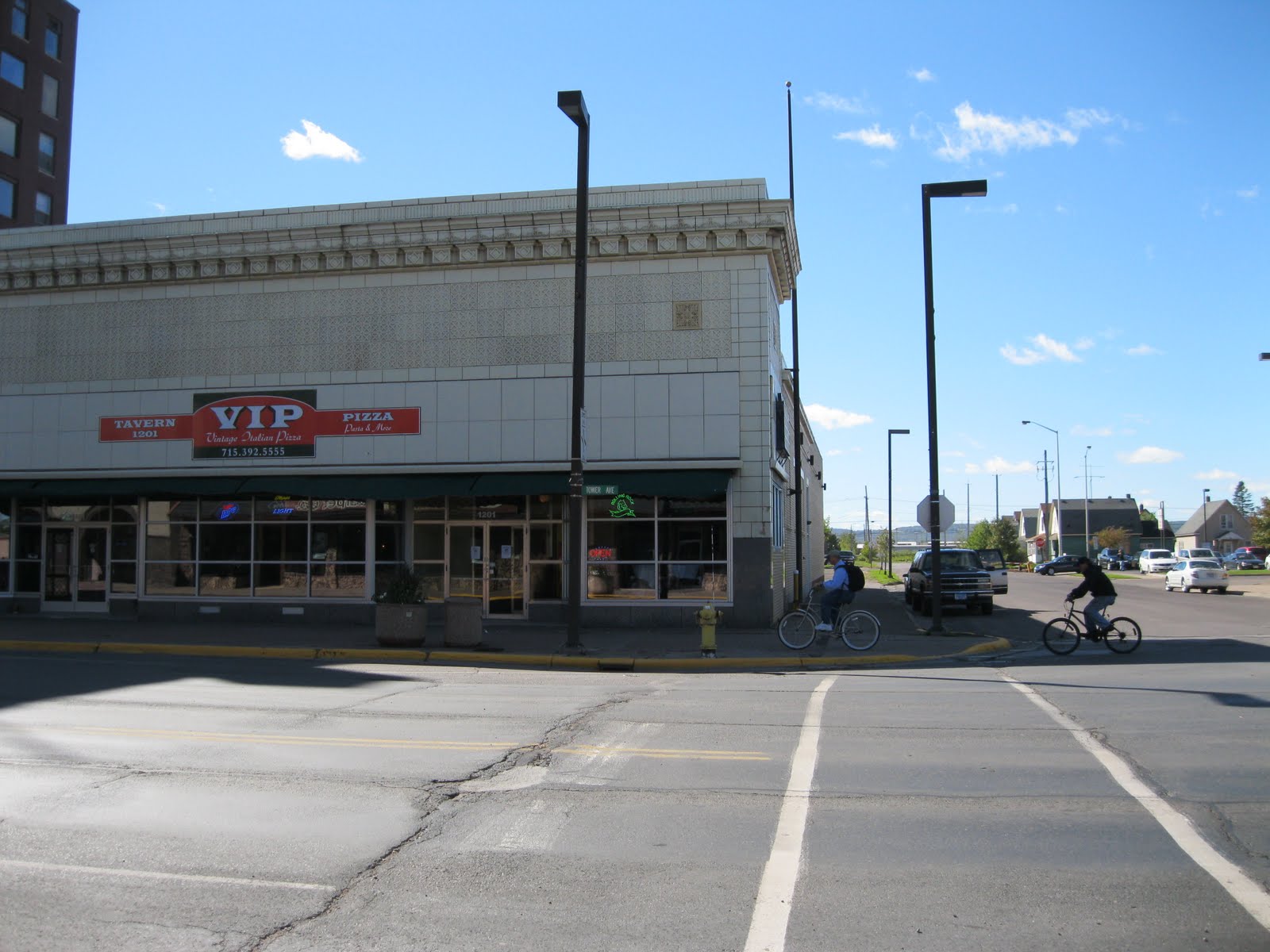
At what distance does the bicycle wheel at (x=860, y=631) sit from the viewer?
1709 centimetres

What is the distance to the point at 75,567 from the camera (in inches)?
941

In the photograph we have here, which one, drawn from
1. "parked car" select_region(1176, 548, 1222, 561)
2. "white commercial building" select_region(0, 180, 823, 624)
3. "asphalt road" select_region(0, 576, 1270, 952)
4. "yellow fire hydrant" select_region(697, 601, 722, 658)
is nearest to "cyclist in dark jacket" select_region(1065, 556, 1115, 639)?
"asphalt road" select_region(0, 576, 1270, 952)

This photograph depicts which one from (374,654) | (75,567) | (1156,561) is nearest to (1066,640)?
(374,654)

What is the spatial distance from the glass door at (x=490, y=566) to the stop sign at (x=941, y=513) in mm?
8480

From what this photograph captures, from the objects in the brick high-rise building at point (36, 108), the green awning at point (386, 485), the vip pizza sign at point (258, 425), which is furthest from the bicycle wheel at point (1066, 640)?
the brick high-rise building at point (36, 108)

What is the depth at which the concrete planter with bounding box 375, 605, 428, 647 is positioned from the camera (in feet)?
57.4

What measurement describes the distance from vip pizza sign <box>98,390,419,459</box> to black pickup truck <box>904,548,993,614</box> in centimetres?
1452

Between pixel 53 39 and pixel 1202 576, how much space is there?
179 feet

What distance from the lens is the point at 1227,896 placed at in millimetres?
5059

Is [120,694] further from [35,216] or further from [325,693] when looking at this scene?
[35,216]

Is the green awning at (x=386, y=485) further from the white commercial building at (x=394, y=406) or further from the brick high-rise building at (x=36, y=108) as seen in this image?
the brick high-rise building at (x=36, y=108)

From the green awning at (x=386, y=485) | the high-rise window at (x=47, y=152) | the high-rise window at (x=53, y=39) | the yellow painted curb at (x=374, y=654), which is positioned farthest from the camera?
the high-rise window at (x=53, y=39)

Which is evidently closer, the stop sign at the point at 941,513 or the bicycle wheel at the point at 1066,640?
the bicycle wheel at the point at 1066,640

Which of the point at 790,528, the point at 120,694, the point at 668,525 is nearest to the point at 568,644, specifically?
the point at 668,525
